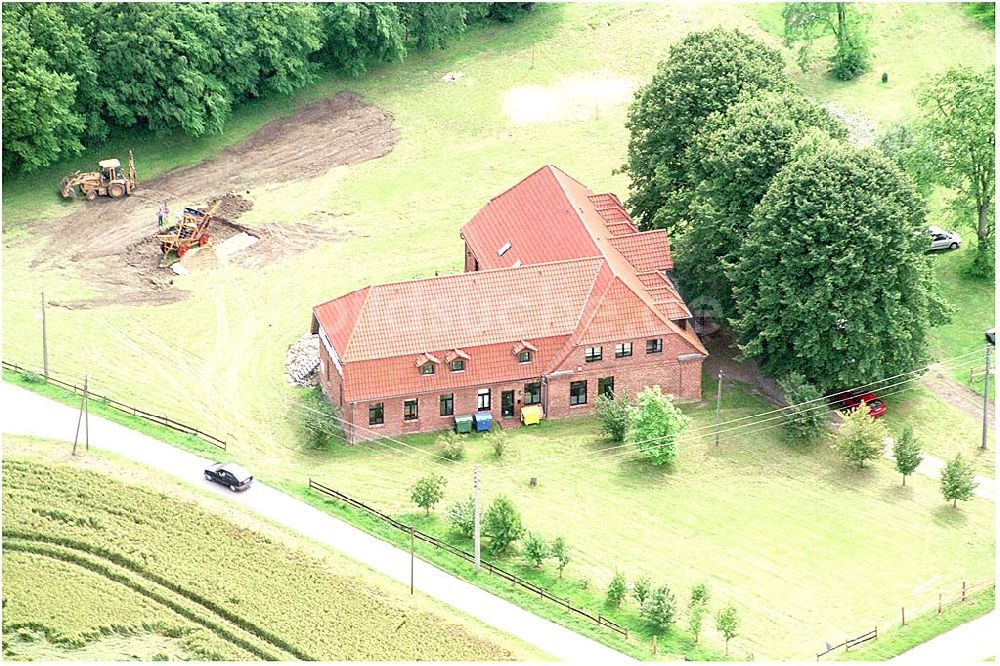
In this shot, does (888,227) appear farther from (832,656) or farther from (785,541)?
(832,656)

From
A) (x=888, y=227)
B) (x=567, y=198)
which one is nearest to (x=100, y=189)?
(x=567, y=198)

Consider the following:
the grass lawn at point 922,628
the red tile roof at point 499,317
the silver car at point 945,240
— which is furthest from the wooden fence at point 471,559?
the silver car at point 945,240

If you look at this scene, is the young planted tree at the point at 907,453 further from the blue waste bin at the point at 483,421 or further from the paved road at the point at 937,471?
the blue waste bin at the point at 483,421

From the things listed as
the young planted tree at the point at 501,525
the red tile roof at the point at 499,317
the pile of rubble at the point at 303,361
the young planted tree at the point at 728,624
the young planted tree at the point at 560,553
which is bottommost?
the young planted tree at the point at 728,624

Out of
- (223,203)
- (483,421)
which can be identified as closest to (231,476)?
(483,421)

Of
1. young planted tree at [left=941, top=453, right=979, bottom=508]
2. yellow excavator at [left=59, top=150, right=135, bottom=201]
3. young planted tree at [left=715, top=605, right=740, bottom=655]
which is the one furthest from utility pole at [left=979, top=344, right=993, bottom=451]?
yellow excavator at [left=59, top=150, right=135, bottom=201]

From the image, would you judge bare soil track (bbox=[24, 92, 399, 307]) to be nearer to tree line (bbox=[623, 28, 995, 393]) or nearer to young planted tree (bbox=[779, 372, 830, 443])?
tree line (bbox=[623, 28, 995, 393])

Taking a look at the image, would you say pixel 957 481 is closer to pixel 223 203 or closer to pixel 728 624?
pixel 728 624

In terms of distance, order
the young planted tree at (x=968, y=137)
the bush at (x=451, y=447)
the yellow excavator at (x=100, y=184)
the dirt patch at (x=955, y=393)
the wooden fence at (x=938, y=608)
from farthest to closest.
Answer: the yellow excavator at (x=100, y=184) → the young planted tree at (x=968, y=137) → the dirt patch at (x=955, y=393) → the bush at (x=451, y=447) → the wooden fence at (x=938, y=608)
